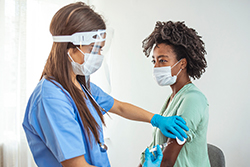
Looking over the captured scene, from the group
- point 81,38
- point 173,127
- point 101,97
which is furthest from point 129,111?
point 81,38

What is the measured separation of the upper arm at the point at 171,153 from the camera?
3.42ft

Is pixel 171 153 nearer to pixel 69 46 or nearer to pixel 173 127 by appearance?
pixel 173 127

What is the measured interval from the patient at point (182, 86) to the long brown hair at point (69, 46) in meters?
0.39

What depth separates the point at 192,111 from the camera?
1042 mm

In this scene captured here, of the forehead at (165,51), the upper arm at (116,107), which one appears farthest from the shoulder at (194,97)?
the upper arm at (116,107)

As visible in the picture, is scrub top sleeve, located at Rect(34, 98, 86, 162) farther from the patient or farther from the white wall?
the white wall

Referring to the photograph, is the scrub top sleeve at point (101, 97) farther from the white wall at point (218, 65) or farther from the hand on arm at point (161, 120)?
the white wall at point (218, 65)

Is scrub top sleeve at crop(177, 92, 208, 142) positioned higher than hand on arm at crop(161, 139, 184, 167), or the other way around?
scrub top sleeve at crop(177, 92, 208, 142)

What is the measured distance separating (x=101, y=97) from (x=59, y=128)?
1.44ft

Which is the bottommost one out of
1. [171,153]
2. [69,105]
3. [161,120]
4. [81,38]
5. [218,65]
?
[171,153]

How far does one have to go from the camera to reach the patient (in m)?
1.05

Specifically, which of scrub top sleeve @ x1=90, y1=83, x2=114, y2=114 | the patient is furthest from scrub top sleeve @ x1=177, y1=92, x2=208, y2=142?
scrub top sleeve @ x1=90, y1=83, x2=114, y2=114

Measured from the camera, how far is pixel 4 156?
81.0 inches

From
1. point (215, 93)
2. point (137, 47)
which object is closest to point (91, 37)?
point (215, 93)
